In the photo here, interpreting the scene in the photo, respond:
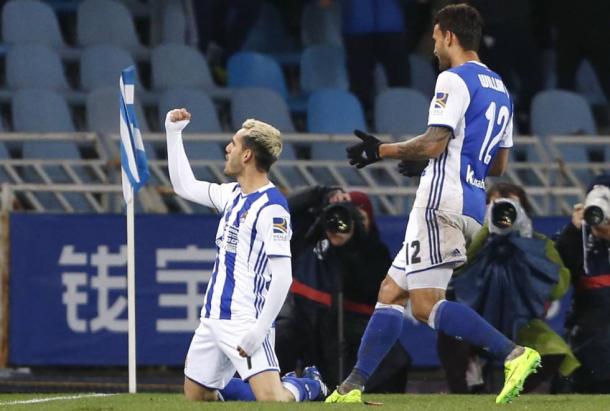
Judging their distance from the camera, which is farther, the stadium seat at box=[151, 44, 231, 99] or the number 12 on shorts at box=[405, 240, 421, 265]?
the stadium seat at box=[151, 44, 231, 99]

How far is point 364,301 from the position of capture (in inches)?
465

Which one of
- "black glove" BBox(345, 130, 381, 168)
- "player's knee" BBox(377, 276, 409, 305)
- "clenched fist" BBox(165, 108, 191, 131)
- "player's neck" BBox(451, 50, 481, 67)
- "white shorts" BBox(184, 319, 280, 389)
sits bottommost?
"white shorts" BBox(184, 319, 280, 389)

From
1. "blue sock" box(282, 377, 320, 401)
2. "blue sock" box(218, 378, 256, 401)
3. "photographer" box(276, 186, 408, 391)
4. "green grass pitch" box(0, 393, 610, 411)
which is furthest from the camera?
"photographer" box(276, 186, 408, 391)

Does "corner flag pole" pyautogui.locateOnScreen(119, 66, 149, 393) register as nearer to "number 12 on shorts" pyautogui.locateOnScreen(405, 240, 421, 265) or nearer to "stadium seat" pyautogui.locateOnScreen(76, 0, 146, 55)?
"number 12 on shorts" pyautogui.locateOnScreen(405, 240, 421, 265)

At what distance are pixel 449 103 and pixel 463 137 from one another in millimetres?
218

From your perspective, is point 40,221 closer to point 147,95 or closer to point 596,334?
point 147,95

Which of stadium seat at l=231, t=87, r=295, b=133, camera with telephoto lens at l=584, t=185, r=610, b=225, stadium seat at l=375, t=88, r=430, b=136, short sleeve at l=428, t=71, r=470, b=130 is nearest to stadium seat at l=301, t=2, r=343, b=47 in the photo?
stadium seat at l=375, t=88, r=430, b=136

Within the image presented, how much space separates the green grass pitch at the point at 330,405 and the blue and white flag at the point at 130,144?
1566 mm

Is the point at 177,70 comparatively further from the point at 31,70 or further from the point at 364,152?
the point at 364,152

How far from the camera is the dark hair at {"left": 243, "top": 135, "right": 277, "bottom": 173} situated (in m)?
9.18

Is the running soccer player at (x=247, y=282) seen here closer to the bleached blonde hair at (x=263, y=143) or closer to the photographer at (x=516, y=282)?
the bleached blonde hair at (x=263, y=143)

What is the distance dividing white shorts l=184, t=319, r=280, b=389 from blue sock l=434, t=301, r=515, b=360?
927 mm

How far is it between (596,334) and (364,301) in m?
1.57

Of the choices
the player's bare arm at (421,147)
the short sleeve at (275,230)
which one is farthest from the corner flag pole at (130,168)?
the player's bare arm at (421,147)
